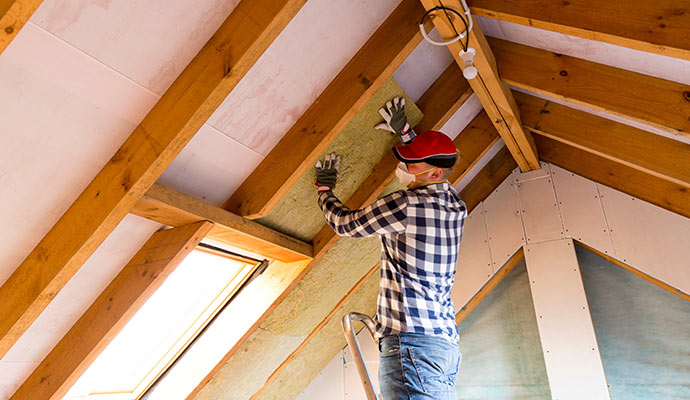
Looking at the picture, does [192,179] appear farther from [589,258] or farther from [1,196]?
[589,258]

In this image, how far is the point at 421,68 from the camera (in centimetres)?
235

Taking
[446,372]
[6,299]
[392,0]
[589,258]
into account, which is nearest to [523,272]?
[589,258]

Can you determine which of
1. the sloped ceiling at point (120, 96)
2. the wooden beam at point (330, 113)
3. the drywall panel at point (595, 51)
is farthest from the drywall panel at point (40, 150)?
the drywall panel at point (595, 51)

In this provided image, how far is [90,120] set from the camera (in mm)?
1311

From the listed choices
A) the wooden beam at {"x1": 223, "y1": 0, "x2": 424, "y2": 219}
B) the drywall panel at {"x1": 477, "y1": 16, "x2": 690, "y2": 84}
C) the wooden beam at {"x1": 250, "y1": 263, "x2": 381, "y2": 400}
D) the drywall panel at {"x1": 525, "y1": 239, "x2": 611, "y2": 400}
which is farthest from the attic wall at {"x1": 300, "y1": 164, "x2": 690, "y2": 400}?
the wooden beam at {"x1": 223, "y1": 0, "x2": 424, "y2": 219}

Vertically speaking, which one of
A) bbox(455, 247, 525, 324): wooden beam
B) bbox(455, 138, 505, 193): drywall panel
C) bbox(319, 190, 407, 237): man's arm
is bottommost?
bbox(319, 190, 407, 237): man's arm

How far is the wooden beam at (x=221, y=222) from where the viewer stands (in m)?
1.53

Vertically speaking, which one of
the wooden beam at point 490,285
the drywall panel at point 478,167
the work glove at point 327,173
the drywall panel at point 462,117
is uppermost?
the drywall panel at point 478,167

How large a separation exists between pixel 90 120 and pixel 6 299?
60 centimetres

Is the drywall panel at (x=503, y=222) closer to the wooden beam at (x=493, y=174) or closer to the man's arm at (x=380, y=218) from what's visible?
the wooden beam at (x=493, y=174)

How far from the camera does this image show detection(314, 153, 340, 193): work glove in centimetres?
211

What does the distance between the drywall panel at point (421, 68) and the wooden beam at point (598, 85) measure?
0.26 m

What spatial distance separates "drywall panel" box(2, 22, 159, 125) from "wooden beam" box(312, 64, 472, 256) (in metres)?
1.21

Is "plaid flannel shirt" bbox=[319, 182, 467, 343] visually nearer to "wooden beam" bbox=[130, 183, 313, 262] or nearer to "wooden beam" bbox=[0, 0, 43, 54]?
"wooden beam" bbox=[130, 183, 313, 262]
